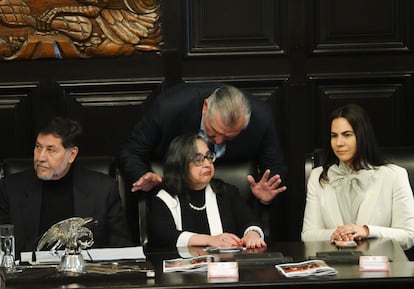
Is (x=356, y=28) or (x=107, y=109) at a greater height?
(x=356, y=28)

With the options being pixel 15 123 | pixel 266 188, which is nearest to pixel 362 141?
pixel 266 188

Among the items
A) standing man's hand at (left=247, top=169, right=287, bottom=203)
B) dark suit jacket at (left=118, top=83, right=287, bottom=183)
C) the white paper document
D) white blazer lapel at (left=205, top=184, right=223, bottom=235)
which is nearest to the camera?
the white paper document

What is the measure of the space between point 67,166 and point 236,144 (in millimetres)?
852

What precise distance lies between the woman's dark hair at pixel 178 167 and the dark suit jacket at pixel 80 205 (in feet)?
0.94

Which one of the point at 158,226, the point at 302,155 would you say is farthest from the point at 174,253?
the point at 302,155

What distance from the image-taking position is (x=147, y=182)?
5105mm

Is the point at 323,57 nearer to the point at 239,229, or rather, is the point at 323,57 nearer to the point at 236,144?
the point at 236,144

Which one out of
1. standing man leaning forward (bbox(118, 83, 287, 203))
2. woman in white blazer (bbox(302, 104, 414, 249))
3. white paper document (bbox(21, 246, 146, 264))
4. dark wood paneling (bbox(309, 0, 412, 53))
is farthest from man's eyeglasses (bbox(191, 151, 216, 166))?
dark wood paneling (bbox(309, 0, 412, 53))

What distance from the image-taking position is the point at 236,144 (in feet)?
17.9

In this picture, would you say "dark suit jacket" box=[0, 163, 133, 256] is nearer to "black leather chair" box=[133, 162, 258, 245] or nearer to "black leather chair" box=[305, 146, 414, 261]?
"black leather chair" box=[133, 162, 258, 245]

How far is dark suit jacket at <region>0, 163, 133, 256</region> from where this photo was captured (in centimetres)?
509

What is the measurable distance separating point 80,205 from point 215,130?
→ 744 millimetres

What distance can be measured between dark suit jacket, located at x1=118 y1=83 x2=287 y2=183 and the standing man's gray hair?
15cm

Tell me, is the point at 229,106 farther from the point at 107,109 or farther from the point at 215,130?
the point at 107,109
